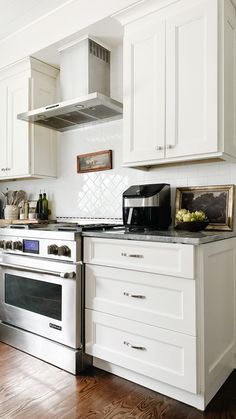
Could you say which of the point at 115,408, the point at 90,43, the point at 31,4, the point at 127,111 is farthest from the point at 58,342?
the point at 31,4

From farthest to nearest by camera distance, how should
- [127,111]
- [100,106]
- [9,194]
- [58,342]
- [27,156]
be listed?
1. [9,194]
2. [27,156]
3. [100,106]
4. [127,111]
5. [58,342]

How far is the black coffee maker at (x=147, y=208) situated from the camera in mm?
2045

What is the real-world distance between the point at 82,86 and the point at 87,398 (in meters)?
2.14

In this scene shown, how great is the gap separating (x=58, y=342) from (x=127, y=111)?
161cm

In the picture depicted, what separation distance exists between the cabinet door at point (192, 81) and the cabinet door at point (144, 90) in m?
0.06

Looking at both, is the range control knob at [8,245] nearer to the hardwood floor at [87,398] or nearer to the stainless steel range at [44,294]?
the stainless steel range at [44,294]

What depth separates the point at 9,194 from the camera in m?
3.41

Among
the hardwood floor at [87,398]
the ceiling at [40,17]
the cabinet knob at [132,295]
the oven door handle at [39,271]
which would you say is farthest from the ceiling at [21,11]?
the hardwood floor at [87,398]

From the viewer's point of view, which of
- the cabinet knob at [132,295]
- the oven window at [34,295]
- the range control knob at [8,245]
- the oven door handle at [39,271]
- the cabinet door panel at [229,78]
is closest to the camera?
the cabinet knob at [132,295]

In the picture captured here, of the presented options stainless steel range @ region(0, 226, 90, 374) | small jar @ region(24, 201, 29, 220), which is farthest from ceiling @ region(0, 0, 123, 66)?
stainless steel range @ region(0, 226, 90, 374)

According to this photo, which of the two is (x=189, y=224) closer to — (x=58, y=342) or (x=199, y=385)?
(x=199, y=385)

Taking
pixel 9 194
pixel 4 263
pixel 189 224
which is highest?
pixel 9 194

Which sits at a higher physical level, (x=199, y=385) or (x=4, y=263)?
(x=4, y=263)

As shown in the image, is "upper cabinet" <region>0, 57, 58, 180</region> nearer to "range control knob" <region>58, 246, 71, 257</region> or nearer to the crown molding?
the crown molding
